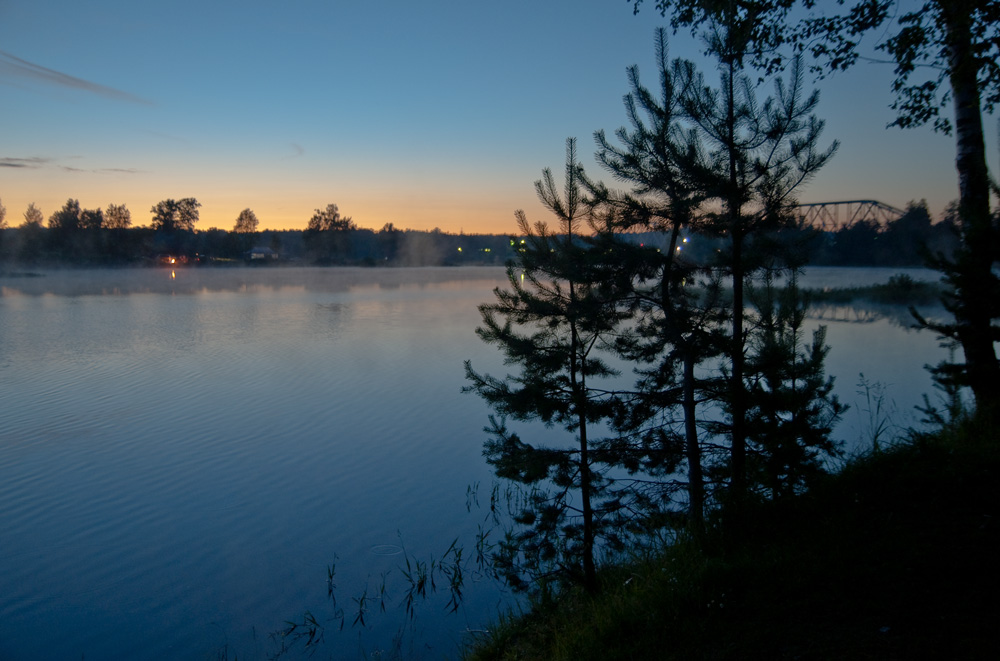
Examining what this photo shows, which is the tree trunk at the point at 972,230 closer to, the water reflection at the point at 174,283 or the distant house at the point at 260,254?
the water reflection at the point at 174,283

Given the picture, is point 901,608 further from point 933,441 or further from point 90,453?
point 90,453

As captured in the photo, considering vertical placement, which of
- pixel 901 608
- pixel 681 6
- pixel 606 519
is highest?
pixel 681 6

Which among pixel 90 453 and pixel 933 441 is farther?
pixel 90 453

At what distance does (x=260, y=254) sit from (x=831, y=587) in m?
134

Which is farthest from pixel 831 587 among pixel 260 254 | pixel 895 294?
pixel 260 254

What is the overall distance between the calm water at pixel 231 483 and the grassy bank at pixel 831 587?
231 centimetres

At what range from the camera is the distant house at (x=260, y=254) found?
123062mm

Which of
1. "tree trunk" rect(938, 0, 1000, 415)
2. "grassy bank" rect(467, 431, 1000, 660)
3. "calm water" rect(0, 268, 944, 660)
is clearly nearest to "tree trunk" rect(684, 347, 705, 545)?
"grassy bank" rect(467, 431, 1000, 660)

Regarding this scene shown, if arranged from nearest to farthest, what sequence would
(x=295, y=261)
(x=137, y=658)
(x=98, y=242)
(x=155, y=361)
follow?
(x=137, y=658) → (x=155, y=361) → (x=98, y=242) → (x=295, y=261)

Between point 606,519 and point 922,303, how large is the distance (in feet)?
138

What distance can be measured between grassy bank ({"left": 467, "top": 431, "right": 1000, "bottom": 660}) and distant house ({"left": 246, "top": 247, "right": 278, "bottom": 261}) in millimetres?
128526

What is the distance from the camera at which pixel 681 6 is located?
25.4 ft

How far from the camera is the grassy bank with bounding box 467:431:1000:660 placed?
10.9 feet

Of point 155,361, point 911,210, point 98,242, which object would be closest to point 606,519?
point 155,361
